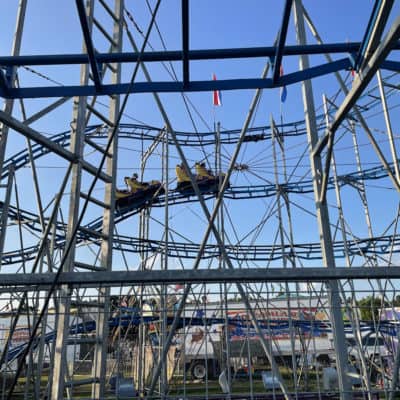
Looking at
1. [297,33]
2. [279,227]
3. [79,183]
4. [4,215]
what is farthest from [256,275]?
[279,227]

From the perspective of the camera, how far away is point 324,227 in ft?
12.5

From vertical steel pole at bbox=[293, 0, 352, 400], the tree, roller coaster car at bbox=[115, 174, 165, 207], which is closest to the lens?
the tree

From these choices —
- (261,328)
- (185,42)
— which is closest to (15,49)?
(185,42)

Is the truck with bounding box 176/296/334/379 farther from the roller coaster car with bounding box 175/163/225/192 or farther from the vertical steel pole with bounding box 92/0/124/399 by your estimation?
the roller coaster car with bounding box 175/163/225/192

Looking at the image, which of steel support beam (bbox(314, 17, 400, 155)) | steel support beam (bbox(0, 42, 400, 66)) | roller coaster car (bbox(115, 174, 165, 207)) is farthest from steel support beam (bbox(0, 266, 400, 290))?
roller coaster car (bbox(115, 174, 165, 207))

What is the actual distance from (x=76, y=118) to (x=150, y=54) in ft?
4.36

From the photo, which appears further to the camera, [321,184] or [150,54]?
[321,184]

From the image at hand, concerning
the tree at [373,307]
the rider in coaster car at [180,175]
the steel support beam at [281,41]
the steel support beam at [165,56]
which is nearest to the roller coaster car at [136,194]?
the rider in coaster car at [180,175]

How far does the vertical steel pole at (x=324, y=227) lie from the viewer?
297 centimetres

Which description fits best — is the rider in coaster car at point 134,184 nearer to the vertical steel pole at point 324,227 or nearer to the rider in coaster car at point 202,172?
the rider in coaster car at point 202,172

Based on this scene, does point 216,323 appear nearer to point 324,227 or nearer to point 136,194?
point 324,227

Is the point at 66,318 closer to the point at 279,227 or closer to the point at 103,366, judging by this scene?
the point at 103,366

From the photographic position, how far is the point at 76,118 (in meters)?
4.12

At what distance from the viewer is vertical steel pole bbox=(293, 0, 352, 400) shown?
2.97 metres
